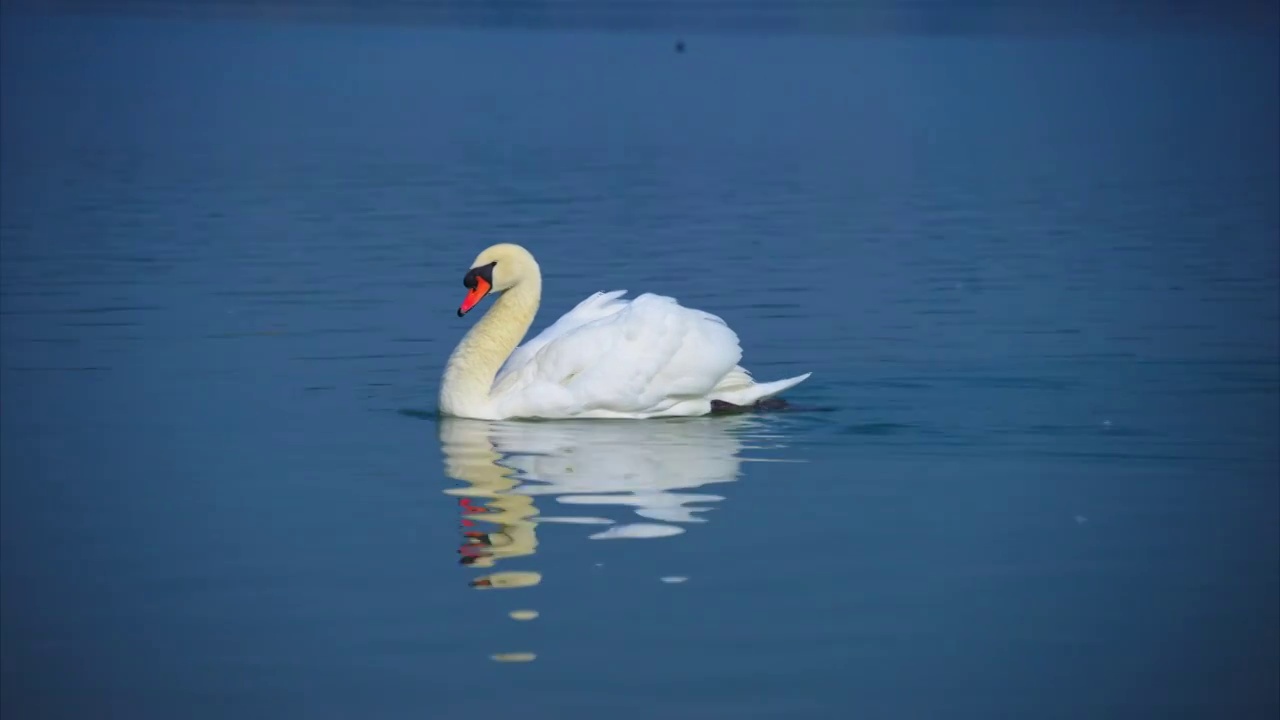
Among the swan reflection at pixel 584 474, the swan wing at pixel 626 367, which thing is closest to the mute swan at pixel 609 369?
the swan wing at pixel 626 367

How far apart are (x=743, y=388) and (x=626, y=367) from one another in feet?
3.22

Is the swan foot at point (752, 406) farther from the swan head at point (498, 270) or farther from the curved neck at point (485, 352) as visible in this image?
the swan head at point (498, 270)

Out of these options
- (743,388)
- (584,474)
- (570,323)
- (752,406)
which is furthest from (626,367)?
(584,474)

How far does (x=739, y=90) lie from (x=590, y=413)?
53719 mm

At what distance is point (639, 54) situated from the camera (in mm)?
103562

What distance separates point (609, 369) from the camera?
14102 millimetres

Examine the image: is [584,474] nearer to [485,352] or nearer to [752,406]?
[485,352]

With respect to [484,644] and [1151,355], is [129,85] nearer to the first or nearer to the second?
[1151,355]

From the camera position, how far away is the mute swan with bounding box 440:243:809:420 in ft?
46.4

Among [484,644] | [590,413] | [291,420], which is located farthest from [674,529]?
[291,420]

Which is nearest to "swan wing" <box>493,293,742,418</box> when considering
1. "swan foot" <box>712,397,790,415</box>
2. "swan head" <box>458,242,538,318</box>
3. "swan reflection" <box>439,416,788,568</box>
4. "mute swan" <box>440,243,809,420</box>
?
"mute swan" <box>440,243,809,420</box>

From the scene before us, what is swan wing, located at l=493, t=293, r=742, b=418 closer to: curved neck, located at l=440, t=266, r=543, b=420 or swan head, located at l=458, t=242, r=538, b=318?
curved neck, located at l=440, t=266, r=543, b=420

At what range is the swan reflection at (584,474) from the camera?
11.2m

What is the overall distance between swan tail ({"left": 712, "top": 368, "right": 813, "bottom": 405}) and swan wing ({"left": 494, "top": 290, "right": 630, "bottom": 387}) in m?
0.79
